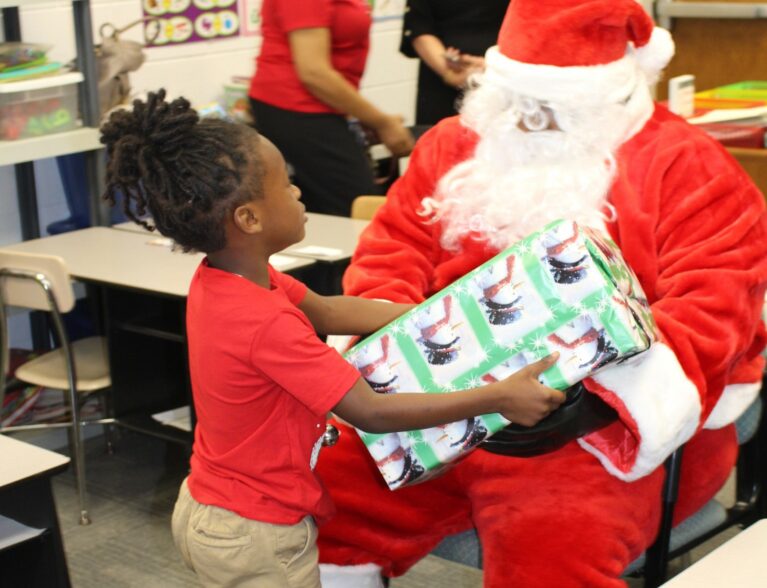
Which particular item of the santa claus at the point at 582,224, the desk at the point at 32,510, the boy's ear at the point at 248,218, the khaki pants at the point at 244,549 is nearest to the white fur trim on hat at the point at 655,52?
the santa claus at the point at 582,224

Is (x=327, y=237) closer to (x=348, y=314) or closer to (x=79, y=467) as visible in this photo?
(x=79, y=467)

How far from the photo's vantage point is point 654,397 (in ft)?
5.94

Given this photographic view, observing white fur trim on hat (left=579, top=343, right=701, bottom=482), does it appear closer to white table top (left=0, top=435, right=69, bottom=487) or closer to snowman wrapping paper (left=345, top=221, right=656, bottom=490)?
snowman wrapping paper (left=345, top=221, right=656, bottom=490)

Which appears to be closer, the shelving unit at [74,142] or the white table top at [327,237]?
the white table top at [327,237]

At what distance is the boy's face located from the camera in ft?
5.24

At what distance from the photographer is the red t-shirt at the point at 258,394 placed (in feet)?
5.16

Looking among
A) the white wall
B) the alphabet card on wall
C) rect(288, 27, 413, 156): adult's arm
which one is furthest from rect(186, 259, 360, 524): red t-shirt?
the alphabet card on wall

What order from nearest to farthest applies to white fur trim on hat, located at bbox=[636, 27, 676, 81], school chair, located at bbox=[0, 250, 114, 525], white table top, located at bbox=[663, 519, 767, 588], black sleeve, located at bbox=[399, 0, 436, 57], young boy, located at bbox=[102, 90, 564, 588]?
white table top, located at bbox=[663, 519, 767, 588]
young boy, located at bbox=[102, 90, 564, 588]
white fur trim on hat, located at bbox=[636, 27, 676, 81]
school chair, located at bbox=[0, 250, 114, 525]
black sleeve, located at bbox=[399, 0, 436, 57]

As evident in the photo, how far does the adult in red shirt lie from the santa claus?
4.06 feet

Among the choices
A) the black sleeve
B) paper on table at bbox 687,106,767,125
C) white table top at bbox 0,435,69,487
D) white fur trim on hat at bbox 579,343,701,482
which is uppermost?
the black sleeve

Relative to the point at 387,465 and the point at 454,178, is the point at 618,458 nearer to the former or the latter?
the point at 387,465

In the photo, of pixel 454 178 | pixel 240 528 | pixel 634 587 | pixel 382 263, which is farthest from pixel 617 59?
pixel 634 587

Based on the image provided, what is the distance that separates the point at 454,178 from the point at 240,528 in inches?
34.0

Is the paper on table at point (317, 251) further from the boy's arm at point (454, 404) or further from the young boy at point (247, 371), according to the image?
the boy's arm at point (454, 404)
